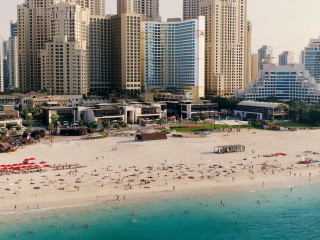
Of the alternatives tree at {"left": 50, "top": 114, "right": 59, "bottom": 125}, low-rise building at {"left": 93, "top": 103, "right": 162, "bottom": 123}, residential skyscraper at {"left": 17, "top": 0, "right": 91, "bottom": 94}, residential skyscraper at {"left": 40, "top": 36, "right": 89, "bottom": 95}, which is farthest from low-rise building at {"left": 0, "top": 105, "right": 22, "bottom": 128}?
residential skyscraper at {"left": 17, "top": 0, "right": 91, "bottom": 94}

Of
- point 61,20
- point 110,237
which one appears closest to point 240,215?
point 110,237

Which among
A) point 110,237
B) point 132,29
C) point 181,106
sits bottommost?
point 110,237

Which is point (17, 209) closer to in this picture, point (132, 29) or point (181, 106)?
point (181, 106)

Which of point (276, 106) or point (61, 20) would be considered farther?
point (61, 20)

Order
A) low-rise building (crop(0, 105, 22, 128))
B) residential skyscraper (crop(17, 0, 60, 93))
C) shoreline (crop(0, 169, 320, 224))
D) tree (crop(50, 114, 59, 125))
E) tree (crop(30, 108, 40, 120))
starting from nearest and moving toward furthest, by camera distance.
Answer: shoreline (crop(0, 169, 320, 224))
low-rise building (crop(0, 105, 22, 128))
tree (crop(50, 114, 59, 125))
tree (crop(30, 108, 40, 120))
residential skyscraper (crop(17, 0, 60, 93))

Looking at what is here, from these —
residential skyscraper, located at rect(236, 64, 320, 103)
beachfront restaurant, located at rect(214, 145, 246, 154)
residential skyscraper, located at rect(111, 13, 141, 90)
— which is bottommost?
beachfront restaurant, located at rect(214, 145, 246, 154)

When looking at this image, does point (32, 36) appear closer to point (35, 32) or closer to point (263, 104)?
point (35, 32)

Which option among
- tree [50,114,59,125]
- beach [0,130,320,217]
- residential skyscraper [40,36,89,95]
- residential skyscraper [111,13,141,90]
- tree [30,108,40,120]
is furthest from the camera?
residential skyscraper [111,13,141,90]

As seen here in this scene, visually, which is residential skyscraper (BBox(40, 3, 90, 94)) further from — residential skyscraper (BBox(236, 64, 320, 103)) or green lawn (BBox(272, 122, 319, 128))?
green lawn (BBox(272, 122, 319, 128))
